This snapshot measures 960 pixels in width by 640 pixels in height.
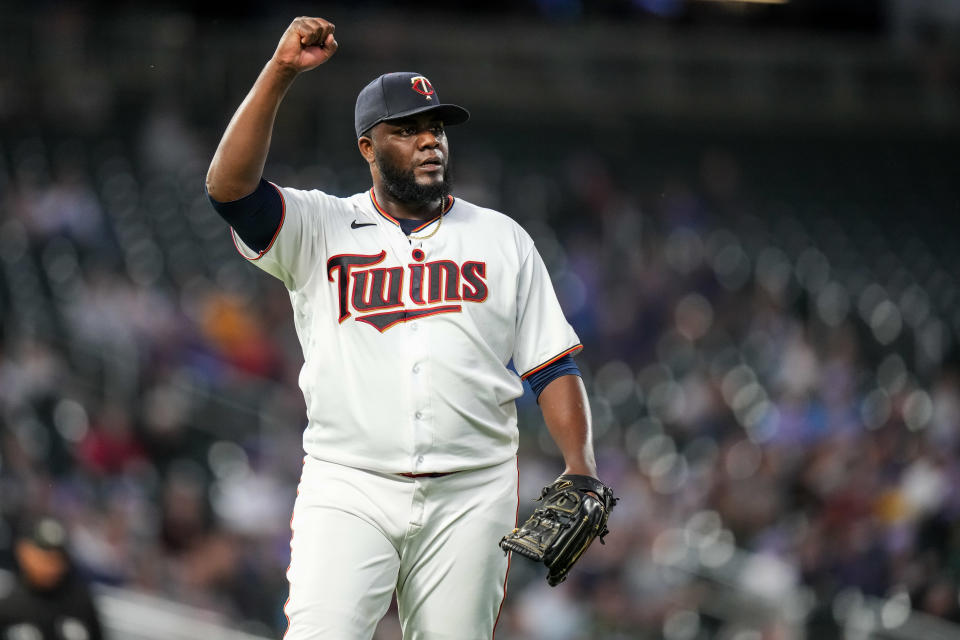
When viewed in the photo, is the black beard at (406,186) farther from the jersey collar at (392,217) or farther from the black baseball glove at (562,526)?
the black baseball glove at (562,526)

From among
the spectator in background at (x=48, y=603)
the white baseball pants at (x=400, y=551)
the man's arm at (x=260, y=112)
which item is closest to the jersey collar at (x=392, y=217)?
the man's arm at (x=260, y=112)

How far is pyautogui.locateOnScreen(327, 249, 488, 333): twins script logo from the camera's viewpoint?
2.90 meters

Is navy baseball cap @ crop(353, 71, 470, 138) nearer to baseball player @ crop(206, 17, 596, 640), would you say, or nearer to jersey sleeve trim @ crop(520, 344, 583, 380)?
baseball player @ crop(206, 17, 596, 640)

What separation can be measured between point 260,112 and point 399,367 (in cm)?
64

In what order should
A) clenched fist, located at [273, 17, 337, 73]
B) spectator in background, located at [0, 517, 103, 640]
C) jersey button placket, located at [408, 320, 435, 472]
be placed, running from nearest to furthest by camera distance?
clenched fist, located at [273, 17, 337, 73] < jersey button placket, located at [408, 320, 435, 472] < spectator in background, located at [0, 517, 103, 640]

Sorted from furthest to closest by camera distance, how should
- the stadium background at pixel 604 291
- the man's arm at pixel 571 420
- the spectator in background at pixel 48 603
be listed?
1. the stadium background at pixel 604 291
2. the spectator in background at pixel 48 603
3. the man's arm at pixel 571 420

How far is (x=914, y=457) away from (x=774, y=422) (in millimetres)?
1095

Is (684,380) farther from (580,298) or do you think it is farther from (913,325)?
(913,325)

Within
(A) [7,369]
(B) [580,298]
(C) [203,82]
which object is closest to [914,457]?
(B) [580,298]

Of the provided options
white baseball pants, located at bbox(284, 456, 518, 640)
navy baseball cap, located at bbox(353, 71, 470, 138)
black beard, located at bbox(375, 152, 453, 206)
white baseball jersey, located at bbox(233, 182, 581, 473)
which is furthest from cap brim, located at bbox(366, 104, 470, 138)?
white baseball pants, located at bbox(284, 456, 518, 640)

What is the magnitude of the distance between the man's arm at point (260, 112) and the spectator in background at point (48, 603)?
122 inches

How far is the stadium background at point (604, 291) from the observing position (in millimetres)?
7082

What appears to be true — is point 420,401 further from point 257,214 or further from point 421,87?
point 421,87

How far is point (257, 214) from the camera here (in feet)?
9.18
